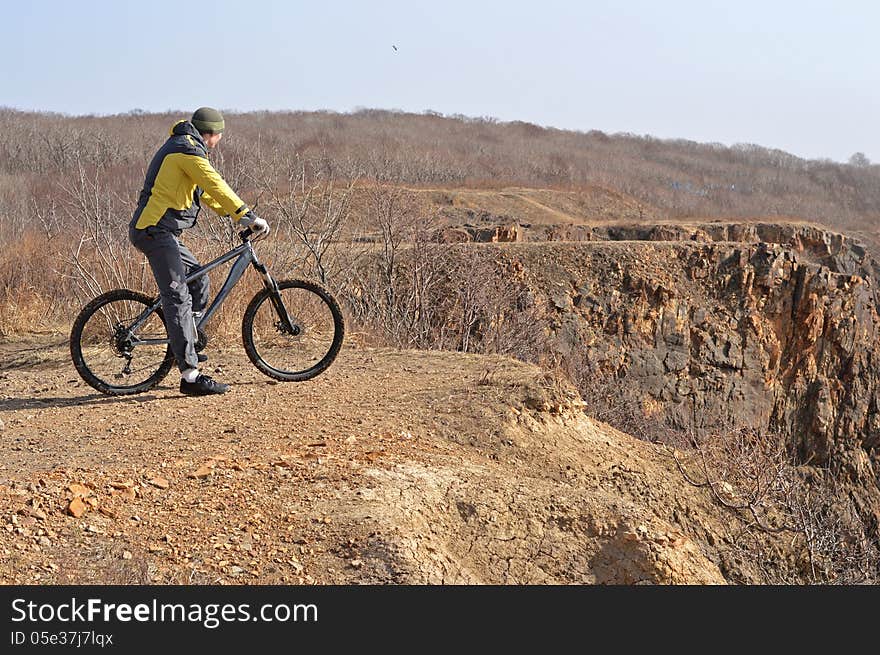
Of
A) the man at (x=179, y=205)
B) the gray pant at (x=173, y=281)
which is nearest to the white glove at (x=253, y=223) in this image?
the man at (x=179, y=205)

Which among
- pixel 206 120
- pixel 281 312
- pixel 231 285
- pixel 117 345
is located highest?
pixel 206 120

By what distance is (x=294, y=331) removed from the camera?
7262 mm

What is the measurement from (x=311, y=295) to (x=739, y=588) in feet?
13.4

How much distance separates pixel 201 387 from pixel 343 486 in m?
2.00

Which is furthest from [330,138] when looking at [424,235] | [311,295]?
[311,295]

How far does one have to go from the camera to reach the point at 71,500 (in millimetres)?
4770

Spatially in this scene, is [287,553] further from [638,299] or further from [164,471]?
[638,299]

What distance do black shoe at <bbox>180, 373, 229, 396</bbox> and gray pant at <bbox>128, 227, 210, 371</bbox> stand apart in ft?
0.51

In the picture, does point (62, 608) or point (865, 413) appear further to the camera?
point (865, 413)

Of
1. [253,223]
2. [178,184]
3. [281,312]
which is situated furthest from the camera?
[281,312]

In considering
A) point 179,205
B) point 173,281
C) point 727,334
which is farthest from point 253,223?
point 727,334

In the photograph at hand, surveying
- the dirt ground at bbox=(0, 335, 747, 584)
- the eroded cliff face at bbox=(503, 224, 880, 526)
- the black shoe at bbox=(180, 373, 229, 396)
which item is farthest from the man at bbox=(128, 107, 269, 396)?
the eroded cliff face at bbox=(503, 224, 880, 526)

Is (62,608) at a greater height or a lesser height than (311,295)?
lesser

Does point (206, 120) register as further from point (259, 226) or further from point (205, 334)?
point (205, 334)
